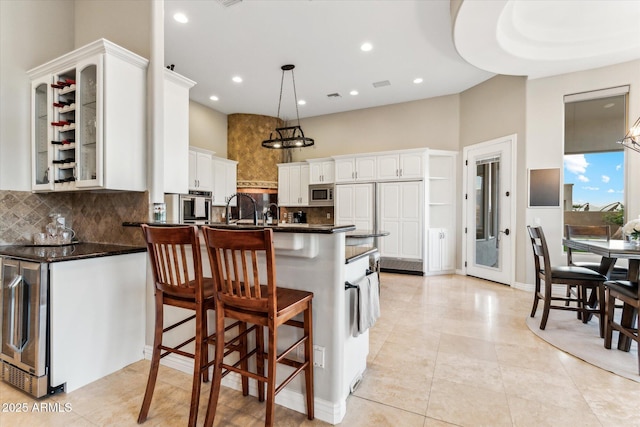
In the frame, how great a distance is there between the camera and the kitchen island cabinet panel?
6.55ft

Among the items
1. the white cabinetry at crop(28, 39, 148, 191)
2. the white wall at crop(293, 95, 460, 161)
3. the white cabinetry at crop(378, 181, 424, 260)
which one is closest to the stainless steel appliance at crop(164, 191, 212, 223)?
the white cabinetry at crop(28, 39, 148, 191)

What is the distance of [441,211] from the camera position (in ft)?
19.4

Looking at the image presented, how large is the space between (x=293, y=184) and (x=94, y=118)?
481cm

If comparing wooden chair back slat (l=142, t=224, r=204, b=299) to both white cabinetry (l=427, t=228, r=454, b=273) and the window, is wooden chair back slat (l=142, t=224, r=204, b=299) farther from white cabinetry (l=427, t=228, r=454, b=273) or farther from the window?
the window

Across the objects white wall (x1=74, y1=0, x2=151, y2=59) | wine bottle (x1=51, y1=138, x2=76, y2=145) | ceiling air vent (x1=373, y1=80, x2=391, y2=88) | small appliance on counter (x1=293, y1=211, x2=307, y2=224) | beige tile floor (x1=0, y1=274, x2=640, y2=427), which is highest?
ceiling air vent (x1=373, y1=80, x2=391, y2=88)

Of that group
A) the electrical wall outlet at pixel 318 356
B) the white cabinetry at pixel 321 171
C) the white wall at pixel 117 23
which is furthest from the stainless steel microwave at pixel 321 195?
the electrical wall outlet at pixel 318 356

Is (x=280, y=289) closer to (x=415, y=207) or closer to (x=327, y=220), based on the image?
(x=415, y=207)

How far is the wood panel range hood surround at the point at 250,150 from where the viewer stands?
22.7ft

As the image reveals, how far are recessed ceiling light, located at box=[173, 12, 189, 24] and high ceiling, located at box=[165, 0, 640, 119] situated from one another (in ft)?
0.18

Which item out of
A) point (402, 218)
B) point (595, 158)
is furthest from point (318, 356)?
point (595, 158)

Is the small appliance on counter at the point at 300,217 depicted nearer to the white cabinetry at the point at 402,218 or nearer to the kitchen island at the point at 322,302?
the white cabinetry at the point at 402,218

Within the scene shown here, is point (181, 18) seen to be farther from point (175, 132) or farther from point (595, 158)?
point (595, 158)

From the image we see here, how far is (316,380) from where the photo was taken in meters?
1.80

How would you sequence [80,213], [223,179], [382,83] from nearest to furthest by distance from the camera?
[80,213] → [382,83] → [223,179]
